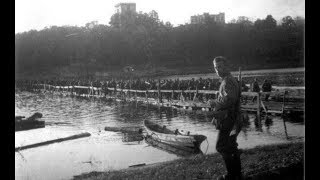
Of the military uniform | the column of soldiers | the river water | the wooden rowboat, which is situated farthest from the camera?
the column of soldiers

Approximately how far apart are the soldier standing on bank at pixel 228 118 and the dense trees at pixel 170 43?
30.6ft

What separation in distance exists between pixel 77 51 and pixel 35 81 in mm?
30850

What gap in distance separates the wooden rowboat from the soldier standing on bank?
749 centimetres

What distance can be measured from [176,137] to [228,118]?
8.40 m

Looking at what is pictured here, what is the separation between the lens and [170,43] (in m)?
25.3

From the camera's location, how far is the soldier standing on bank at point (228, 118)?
6215 millimetres

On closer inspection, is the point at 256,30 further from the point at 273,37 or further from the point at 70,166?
the point at 70,166

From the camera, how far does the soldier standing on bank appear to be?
6.21 m

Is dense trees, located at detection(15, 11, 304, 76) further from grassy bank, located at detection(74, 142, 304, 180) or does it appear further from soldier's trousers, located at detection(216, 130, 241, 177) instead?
soldier's trousers, located at detection(216, 130, 241, 177)

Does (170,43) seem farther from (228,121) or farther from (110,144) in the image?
(228,121)

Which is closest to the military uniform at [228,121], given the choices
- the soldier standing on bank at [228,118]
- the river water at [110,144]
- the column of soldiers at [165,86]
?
the soldier standing on bank at [228,118]

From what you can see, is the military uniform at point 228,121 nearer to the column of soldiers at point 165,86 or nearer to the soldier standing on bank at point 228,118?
the soldier standing on bank at point 228,118

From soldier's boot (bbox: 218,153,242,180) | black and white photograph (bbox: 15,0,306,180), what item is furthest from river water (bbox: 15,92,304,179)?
soldier's boot (bbox: 218,153,242,180)

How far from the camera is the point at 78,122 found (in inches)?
1059
